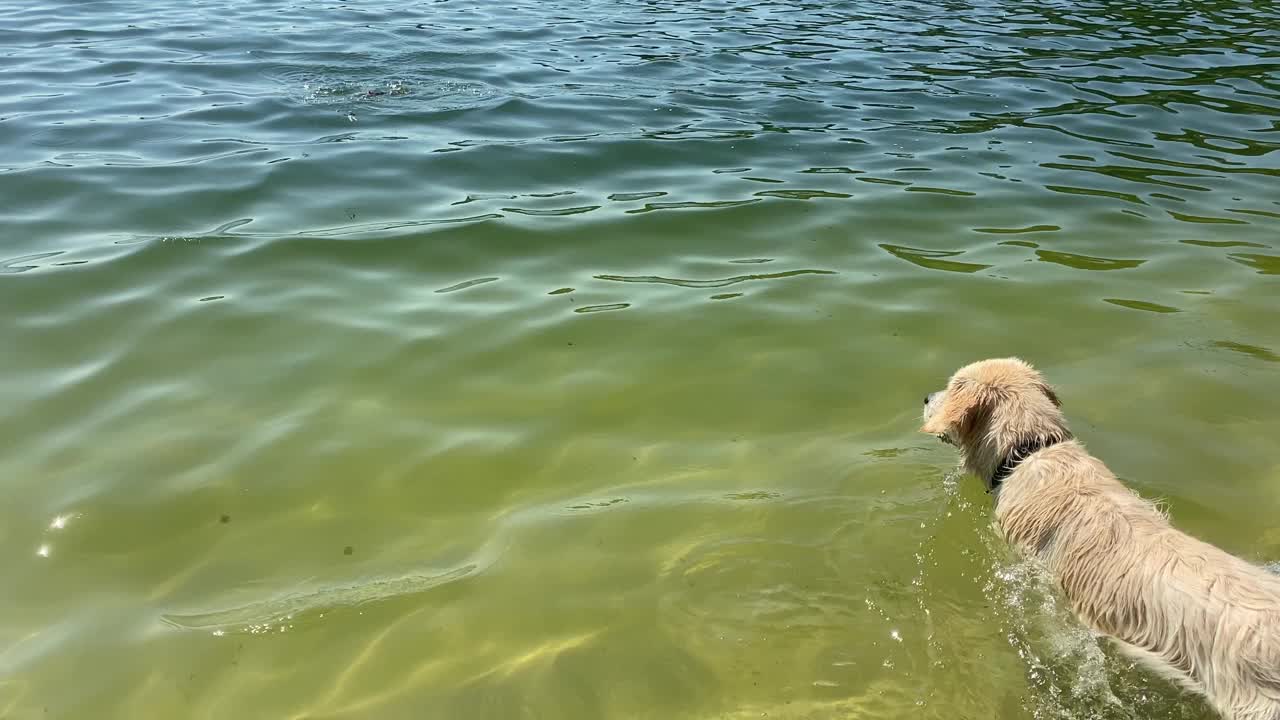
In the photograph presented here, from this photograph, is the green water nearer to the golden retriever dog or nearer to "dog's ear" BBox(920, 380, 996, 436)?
the golden retriever dog

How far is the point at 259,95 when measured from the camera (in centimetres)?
1145

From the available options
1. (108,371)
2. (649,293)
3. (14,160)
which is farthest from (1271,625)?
(14,160)

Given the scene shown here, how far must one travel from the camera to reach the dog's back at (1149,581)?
2.98m

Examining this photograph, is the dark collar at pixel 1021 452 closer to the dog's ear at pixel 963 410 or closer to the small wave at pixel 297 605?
the dog's ear at pixel 963 410

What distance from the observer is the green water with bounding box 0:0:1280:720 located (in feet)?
12.1

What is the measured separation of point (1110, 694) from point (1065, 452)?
1.12m

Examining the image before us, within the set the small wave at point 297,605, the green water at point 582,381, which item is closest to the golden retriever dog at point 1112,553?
the green water at point 582,381

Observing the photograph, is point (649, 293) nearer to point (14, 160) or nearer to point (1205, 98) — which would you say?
point (14, 160)

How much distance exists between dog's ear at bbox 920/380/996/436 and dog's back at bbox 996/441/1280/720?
331mm

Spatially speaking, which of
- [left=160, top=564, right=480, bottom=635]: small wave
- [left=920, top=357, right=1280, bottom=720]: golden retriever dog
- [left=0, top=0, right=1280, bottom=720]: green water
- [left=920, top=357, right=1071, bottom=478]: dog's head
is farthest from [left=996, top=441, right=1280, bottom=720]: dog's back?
[left=160, top=564, right=480, bottom=635]: small wave

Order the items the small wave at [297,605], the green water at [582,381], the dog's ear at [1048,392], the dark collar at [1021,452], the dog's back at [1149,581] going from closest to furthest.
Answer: the dog's back at [1149,581] < the green water at [582,381] < the small wave at [297,605] < the dark collar at [1021,452] < the dog's ear at [1048,392]

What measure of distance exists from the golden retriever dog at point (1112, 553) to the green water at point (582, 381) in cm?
25

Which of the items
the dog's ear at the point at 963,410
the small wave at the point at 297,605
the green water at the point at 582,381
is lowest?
the small wave at the point at 297,605

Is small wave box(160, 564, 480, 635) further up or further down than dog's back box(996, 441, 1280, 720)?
further down
